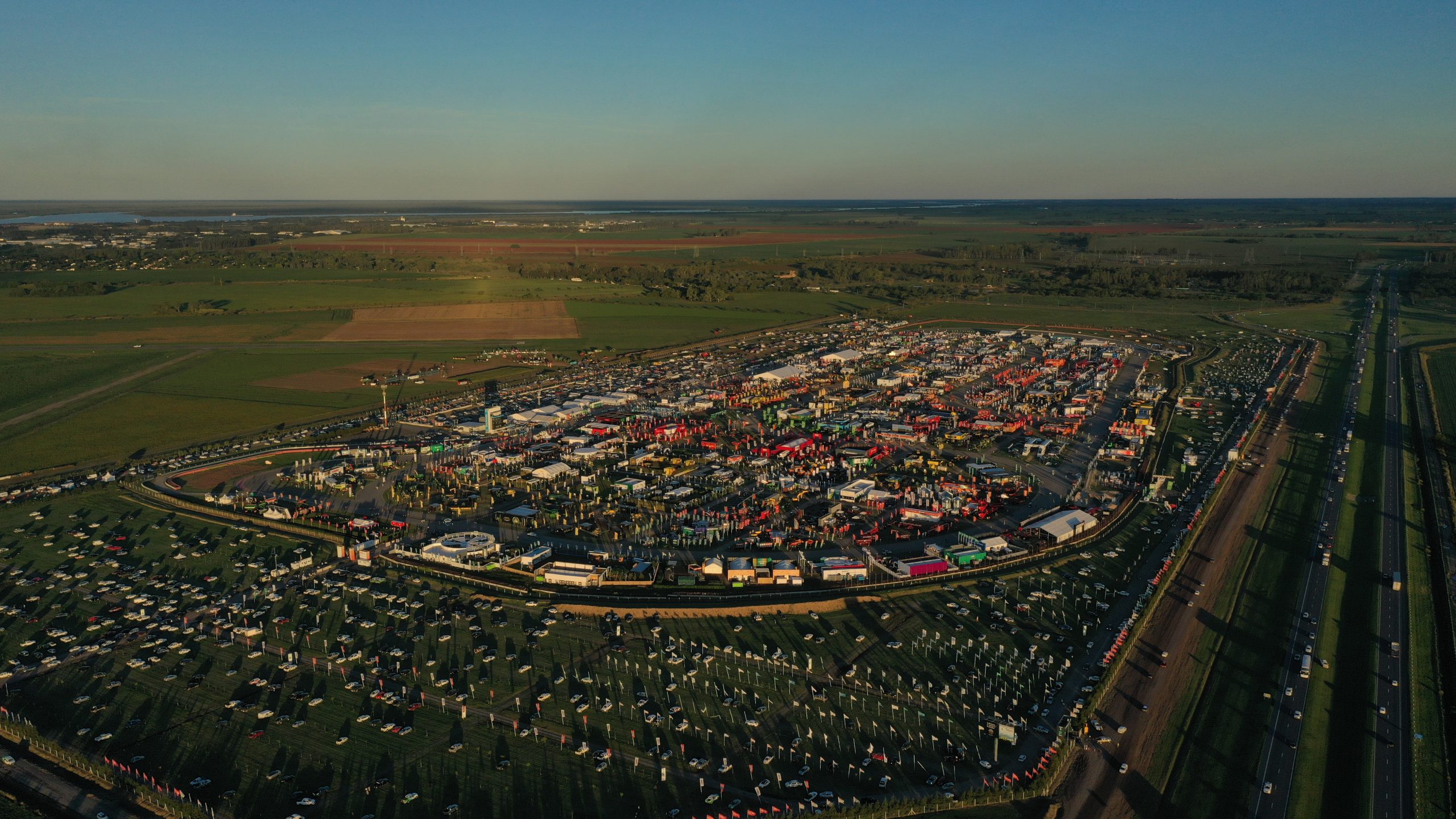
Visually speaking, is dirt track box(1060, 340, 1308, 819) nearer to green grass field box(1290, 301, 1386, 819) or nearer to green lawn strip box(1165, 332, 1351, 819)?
green lawn strip box(1165, 332, 1351, 819)

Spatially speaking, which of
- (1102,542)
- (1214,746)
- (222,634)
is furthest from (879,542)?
(222,634)

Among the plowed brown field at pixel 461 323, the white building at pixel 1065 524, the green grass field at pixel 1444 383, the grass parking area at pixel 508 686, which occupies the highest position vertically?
the plowed brown field at pixel 461 323

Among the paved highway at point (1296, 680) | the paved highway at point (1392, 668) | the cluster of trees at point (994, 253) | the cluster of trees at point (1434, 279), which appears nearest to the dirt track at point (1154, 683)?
the paved highway at point (1296, 680)

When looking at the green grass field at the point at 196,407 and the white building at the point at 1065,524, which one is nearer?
the white building at the point at 1065,524

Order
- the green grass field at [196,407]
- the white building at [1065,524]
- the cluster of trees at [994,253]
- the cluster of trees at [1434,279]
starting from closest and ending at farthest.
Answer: the white building at [1065,524]
the green grass field at [196,407]
the cluster of trees at [1434,279]
the cluster of trees at [994,253]

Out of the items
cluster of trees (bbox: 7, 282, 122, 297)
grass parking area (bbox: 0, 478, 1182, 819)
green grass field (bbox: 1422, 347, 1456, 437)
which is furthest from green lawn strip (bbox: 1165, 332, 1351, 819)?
cluster of trees (bbox: 7, 282, 122, 297)

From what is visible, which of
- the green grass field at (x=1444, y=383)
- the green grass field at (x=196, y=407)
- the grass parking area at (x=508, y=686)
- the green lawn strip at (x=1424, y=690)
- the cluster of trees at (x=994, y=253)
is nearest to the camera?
the green lawn strip at (x=1424, y=690)

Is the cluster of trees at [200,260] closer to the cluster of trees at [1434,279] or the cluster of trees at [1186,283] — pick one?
the cluster of trees at [1186,283]
